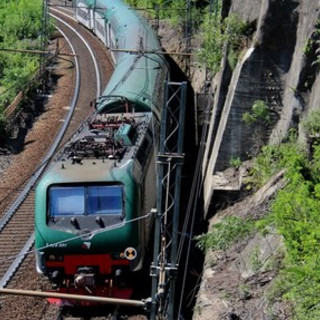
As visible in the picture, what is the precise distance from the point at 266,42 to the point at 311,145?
11.7 ft

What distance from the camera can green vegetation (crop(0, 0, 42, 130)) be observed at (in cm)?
2996

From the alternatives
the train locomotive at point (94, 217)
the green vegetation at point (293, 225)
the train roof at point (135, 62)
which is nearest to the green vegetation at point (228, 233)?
the green vegetation at point (293, 225)

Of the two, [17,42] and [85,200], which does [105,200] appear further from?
[17,42]

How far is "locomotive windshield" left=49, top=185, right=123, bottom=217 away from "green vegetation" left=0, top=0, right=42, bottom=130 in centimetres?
1120

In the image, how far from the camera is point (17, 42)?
123 ft

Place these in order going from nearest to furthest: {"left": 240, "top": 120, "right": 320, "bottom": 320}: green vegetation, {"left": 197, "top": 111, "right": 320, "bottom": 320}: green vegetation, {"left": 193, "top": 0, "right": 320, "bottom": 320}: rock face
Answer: {"left": 240, "top": 120, "right": 320, "bottom": 320}: green vegetation, {"left": 197, "top": 111, "right": 320, "bottom": 320}: green vegetation, {"left": 193, "top": 0, "right": 320, "bottom": 320}: rock face

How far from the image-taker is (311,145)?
→ 1389 cm

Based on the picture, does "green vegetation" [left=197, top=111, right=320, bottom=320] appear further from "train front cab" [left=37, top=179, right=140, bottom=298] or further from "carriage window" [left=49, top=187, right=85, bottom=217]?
"carriage window" [left=49, top=187, right=85, bottom=217]

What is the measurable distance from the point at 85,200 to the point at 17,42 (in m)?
25.4

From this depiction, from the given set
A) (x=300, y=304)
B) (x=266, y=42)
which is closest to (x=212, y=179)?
(x=266, y=42)

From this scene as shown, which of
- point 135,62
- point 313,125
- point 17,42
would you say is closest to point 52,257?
point 313,125

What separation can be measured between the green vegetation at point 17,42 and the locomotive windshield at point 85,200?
36.8 ft

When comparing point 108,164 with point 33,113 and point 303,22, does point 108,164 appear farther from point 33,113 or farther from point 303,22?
point 33,113

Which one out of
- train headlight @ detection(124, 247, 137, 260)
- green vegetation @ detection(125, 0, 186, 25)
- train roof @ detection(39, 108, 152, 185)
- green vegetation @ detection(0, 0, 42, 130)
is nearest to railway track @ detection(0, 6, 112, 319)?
train headlight @ detection(124, 247, 137, 260)
